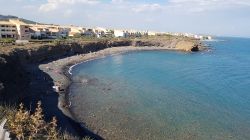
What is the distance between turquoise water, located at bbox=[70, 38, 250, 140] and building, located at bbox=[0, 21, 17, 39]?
1401 inches

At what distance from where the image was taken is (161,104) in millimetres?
43875

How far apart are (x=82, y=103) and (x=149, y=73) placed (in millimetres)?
32480

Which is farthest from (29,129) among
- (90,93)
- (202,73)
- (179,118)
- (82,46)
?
Result: (82,46)

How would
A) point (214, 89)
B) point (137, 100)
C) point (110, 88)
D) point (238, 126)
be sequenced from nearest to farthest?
1. point (238, 126)
2. point (137, 100)
3. point (110, 88)
4. point (214, 89)

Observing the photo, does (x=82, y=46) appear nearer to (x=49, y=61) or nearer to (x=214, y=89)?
(x=49, y=61)

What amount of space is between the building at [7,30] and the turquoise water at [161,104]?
3559 centimetres

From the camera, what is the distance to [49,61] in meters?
76.1

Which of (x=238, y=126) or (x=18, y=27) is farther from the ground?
(x=18, y=27)

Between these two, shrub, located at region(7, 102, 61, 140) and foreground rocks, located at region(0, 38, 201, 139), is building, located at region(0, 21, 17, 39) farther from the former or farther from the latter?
shrub, located at region(7, 102, 61, 140)

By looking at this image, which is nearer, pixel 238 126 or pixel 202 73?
pixel 238 126

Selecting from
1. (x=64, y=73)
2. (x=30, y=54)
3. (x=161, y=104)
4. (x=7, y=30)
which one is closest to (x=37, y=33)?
(x=7, y=30)

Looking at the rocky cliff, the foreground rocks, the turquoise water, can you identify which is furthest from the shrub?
the rocky cliff

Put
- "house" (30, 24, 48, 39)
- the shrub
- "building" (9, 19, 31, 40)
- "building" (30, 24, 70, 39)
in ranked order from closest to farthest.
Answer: the shrub
"building" (9, 19, 31, 40)
"house" (30, 24, 48, 39)
"building" (30, 24, 70, 39)

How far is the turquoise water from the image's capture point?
110 feet
